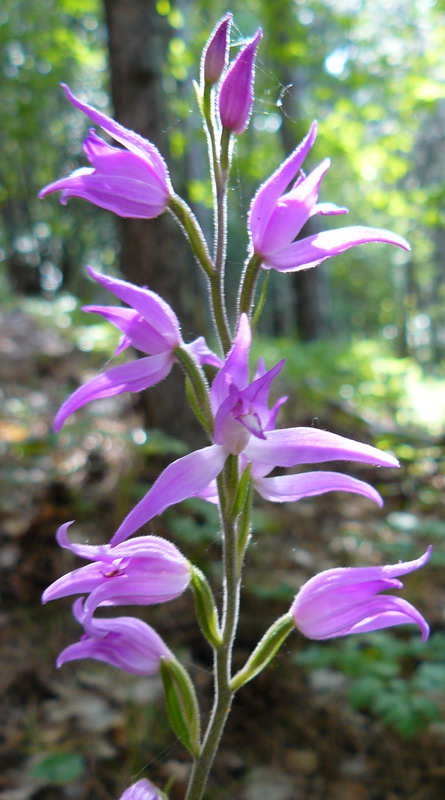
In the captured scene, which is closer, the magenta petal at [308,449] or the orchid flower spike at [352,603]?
the magenta petal at [308,449]

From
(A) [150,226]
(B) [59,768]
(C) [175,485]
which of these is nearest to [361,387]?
(A) [150,226]

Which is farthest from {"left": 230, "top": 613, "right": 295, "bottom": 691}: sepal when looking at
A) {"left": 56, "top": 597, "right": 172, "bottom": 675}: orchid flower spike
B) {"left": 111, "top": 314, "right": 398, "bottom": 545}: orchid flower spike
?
{"left": 111, "top": 314, "right": 398, "bottom": 545}: orchid flower spike

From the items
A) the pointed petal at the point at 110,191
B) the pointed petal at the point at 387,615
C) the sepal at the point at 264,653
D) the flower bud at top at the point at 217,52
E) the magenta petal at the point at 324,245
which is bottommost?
the sepal at the point at 264,653

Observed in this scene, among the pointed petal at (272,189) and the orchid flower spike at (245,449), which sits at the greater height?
the pointed petal at (272,189)

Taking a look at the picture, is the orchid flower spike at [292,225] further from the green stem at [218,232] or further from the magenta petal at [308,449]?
the magenta petal at [308,449]

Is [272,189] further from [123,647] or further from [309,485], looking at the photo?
[123,647]

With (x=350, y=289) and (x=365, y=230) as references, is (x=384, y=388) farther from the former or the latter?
(x=350, y=289)

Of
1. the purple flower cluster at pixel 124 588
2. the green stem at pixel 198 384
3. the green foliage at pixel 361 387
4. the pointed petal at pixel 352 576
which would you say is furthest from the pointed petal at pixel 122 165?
Result: the green foliage at pixel 361 387
